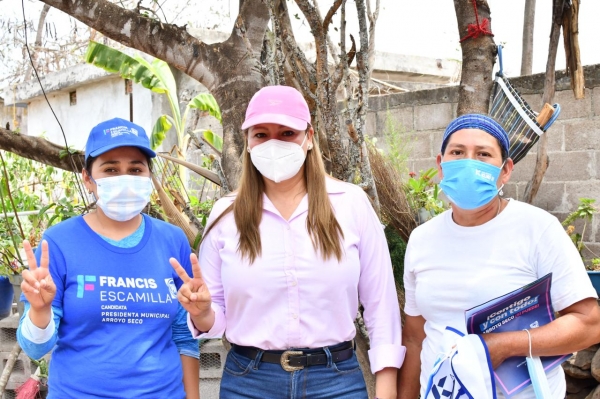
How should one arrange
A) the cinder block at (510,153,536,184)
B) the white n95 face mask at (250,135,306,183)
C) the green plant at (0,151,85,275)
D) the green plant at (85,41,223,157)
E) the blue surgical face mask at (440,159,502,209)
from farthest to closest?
the green plant at (85,41,223,157) < the cinder block at (510,153,536,184) < the green plant at (0,151,85,275) < the white n95 face mask at (250,135,306,183) < the blue surgical face mask at (440,159,502,209)

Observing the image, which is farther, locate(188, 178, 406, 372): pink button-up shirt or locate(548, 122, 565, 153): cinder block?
locate(548, 122, 565, 153): cinder block

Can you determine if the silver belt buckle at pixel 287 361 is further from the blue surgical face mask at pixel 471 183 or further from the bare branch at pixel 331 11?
the bare branch at pixel 331 11

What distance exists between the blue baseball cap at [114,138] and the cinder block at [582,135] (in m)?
3.59

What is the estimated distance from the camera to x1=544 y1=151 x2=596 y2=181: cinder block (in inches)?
191

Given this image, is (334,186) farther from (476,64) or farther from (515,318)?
(476,64)

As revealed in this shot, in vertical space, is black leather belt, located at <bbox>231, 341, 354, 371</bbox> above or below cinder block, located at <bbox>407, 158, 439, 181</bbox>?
below

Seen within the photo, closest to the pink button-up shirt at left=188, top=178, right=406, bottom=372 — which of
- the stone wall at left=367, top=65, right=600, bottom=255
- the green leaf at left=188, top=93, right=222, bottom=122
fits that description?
the stone wall at left=367, top=65, right=600, bottom=255

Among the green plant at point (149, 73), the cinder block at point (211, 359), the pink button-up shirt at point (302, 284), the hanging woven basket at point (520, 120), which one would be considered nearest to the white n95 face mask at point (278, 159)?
the pink button-up shirt at point (302, 284)

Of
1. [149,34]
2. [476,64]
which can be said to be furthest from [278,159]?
[149,34]

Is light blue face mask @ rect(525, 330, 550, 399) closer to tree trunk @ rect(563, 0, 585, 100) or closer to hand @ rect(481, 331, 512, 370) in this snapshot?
hand @ rect(481, 331, 512, 370)

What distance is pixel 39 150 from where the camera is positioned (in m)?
3.52

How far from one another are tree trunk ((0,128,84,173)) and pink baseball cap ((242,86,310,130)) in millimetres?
1547

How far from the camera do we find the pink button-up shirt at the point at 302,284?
7.13ft

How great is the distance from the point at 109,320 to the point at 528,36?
5.58m
